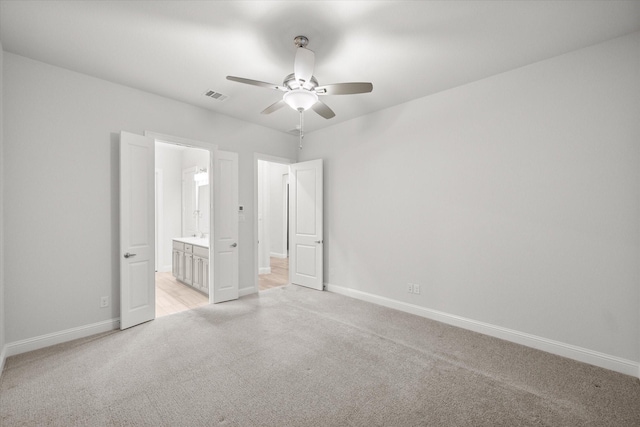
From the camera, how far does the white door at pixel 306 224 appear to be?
4883 mm

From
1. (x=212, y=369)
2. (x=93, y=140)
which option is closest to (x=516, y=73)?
(x=212, y=369)

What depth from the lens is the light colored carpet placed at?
6.13 feet

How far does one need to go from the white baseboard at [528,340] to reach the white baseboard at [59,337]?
3.46 m

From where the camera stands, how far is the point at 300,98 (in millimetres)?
2465

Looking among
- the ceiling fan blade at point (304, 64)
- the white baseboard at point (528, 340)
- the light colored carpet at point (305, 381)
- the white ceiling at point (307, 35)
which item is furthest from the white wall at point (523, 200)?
the ceiling fan blade at point (304, 64)

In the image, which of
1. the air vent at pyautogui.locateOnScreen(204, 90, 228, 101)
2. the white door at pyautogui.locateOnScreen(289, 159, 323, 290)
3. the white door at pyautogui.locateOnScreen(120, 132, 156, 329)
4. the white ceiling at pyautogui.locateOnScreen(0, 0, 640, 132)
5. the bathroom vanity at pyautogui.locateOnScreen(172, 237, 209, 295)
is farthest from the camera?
the white door at pyautogui.locateOnScreen(289, 159, 323, 290)

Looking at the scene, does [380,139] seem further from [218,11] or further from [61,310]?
[61,310]

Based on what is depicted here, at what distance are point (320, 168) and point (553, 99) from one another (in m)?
3.16

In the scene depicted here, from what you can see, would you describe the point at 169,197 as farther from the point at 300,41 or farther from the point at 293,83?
the point at 300,41

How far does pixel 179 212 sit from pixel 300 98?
5.45 metres

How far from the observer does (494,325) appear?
3107 millimetres

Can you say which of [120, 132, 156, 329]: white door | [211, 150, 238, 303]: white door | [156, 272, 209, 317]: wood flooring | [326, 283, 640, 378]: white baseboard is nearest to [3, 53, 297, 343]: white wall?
[120, 132, 156, 329]: white door

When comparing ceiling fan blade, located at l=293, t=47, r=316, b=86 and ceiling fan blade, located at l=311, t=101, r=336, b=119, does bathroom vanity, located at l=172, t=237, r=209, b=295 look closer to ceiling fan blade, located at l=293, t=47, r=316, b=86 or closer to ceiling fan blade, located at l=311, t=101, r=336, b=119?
ceiling fan blade, located at l=311, t=101, r=336, b=119

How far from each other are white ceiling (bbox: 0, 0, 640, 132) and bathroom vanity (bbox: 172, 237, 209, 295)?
2.56 metres
